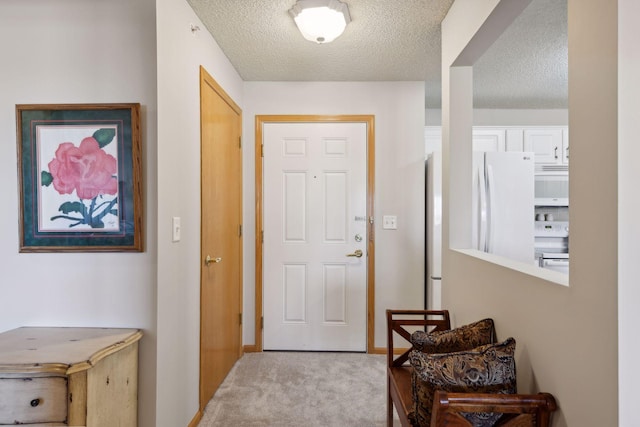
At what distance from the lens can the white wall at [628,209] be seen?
2.64 ft

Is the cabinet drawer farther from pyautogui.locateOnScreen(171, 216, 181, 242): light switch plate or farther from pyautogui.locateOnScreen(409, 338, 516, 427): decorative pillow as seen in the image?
pyautogui.locateOnScreen(409, 338, 516, 427): decorative pillow

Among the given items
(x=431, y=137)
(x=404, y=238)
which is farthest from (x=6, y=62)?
(x=431, y=137)

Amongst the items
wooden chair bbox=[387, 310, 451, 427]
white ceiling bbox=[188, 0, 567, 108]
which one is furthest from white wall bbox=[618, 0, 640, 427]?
white ceiling bbox=[188, 0, 567, 108]

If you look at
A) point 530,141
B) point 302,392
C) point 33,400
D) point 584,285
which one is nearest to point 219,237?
point 302,392

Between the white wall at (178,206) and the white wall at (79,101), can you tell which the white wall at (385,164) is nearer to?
the white wall at (178,206)

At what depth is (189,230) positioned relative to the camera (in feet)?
6.25

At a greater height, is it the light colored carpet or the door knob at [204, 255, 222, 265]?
the door knob at [204, 255, 222, 265]

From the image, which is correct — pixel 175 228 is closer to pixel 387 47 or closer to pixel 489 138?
pixel 387 47

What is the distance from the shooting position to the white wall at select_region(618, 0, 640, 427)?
0.80 meters

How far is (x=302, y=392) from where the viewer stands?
7.73 ft

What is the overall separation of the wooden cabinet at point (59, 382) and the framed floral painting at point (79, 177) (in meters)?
0.42

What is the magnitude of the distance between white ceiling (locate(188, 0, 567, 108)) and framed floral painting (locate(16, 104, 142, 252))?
986 mm

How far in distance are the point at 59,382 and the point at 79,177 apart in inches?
33.0

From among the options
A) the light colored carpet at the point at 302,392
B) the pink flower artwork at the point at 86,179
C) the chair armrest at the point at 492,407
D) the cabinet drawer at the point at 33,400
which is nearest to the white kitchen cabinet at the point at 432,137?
the light colored carpet at the point at 302,392
